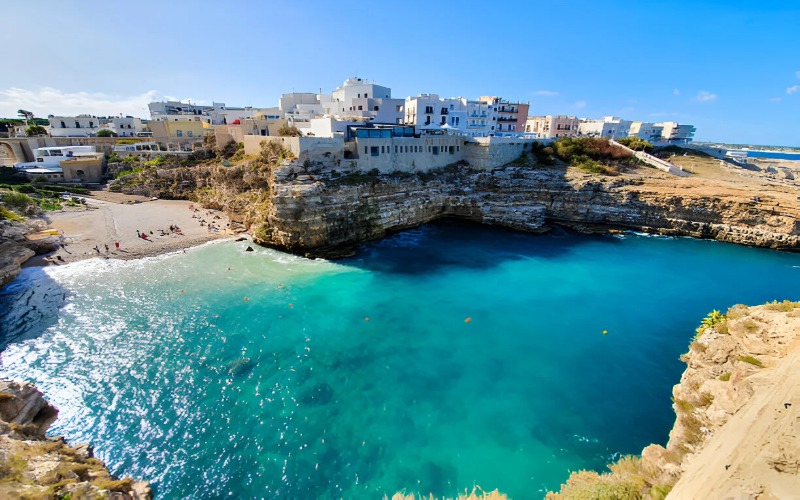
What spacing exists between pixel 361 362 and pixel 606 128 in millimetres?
88927

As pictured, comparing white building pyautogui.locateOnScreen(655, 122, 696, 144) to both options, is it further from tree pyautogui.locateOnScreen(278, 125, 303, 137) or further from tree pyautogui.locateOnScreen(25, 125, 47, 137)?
tree pyautogui.locateOnScreen(25, 125, 47, 137)

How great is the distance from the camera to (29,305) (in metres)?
27.3

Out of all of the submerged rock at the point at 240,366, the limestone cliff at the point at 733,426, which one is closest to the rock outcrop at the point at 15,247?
the submerged rock at the point at 240,366

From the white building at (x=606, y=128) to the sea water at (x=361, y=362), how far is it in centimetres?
5542

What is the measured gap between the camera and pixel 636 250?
41.3 metres

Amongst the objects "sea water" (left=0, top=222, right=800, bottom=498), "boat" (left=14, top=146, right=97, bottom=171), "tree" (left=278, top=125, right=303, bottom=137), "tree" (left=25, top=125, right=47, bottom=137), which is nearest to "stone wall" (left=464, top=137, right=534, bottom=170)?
"sea water" (left=0, top=222, right=800, bottom=498)

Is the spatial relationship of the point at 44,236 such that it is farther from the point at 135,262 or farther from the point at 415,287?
the point at 415,287

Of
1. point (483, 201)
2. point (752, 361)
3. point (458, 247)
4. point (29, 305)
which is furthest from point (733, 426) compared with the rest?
point (29, 305)

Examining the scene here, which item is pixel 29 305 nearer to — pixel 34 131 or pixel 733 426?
pixel 733 426

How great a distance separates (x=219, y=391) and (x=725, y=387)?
75.1ft

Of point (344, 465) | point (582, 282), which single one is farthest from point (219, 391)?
point (582, 282)

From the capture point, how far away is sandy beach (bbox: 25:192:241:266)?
122 ft

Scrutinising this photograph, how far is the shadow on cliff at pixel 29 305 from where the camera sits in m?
24.0

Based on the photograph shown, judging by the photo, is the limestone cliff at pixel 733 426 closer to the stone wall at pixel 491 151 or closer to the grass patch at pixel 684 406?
the grass patch at pixel 684 406
